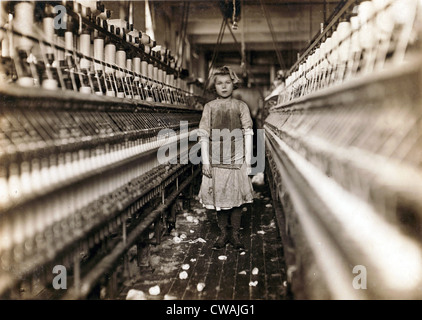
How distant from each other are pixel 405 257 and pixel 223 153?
97.2 inches

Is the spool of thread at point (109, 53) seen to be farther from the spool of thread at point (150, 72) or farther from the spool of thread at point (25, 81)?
the spool of thread at point (25, 81)

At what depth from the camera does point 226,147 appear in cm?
350

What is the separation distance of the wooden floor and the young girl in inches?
11.5

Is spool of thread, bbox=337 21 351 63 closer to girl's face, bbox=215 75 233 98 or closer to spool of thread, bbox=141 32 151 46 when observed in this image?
girl's face, bbox=215 75 233 98

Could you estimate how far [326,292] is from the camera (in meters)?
1.19

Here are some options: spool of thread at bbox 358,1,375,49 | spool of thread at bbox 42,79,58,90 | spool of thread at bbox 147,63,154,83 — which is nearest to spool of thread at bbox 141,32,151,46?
spool of thread at bbox 147,63,154,83

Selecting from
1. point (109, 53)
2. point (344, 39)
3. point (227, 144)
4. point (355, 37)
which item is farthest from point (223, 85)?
point (355, 37)

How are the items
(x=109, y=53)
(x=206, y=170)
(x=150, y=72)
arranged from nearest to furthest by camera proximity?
(x=109, y=53) < (x=206, y=170) < (x=150, y=72)

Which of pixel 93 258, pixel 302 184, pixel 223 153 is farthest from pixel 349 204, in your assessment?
pixel 223 153

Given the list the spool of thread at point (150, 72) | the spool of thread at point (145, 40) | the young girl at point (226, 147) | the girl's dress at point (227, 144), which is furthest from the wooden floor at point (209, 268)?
the spool of thread at point (145, 40)

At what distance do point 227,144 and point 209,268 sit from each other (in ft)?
3.69

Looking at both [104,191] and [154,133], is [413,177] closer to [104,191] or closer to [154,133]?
[104,191]

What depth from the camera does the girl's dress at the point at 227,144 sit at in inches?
138

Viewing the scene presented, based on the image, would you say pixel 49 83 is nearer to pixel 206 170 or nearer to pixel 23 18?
pixel 23 18
